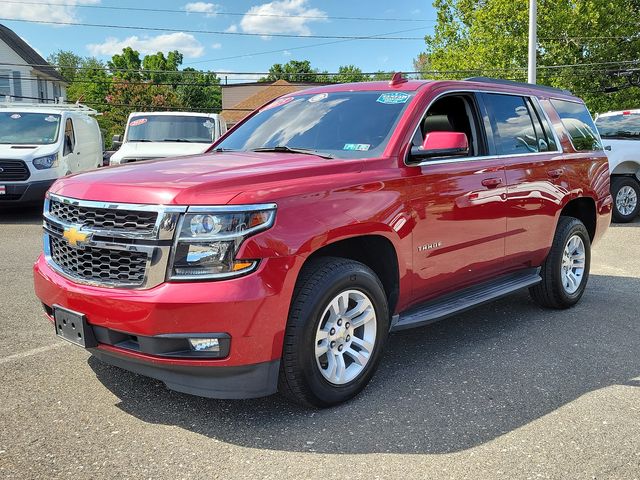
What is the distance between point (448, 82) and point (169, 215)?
8.12 feet

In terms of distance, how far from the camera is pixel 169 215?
303 centimetres

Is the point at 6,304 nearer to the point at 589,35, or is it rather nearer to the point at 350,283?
the point at 350,283

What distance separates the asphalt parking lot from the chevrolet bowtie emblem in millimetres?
947

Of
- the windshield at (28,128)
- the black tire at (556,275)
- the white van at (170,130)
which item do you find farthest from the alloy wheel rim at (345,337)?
the windshield at (28,128)

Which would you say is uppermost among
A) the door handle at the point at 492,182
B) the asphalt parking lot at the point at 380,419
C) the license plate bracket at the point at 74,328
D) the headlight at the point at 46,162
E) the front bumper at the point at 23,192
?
the door handle at the point at 492,182

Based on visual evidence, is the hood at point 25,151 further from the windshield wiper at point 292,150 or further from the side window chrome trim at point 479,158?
the side window chrome trim at point 479,158

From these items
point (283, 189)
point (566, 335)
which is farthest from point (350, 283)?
point (566, 335)

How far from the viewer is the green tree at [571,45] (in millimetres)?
24516

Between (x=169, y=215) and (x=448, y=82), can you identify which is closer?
(x=169, y=215)

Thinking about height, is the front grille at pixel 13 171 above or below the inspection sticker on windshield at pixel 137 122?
below

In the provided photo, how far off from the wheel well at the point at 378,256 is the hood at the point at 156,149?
781 centimetres

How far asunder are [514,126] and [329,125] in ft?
5.47

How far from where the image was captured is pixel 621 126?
1184 cm

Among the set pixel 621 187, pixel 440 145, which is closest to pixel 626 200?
pixel 621 187
